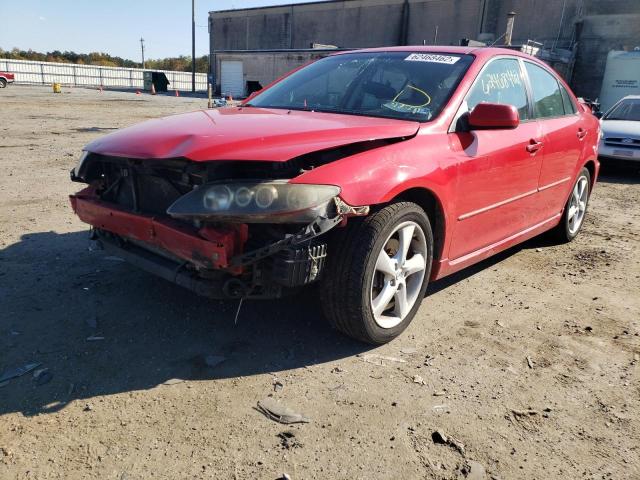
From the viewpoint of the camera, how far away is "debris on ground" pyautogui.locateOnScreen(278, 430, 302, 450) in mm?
2229

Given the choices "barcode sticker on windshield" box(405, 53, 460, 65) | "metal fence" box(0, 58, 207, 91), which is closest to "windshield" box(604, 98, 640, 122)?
"barcode sticker on windshield" box(405, 53, 460, 65)

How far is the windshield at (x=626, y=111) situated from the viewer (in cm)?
1058

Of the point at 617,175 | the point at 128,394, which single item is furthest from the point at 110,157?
the point at 617,175

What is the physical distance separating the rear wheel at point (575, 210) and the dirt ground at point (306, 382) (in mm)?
976

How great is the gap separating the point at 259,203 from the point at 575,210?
422cm

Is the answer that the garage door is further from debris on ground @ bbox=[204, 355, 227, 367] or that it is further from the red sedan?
debris on ground @ bbox=[204, 355, 227, 367]

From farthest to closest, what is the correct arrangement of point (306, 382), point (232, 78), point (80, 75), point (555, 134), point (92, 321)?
1. point (80, 75)
2. point (232, 78)
3. point (555, 134)
4. point (92, 321)
5. point (306, 382)

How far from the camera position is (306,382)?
2.70m

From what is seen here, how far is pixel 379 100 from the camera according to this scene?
3545 millimetres

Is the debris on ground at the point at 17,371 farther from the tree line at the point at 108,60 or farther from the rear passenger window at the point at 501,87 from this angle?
the tree line at the point at 108,60

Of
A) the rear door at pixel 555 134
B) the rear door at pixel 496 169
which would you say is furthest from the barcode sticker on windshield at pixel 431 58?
the rear door at pixel 555 134

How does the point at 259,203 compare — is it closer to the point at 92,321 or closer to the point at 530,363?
the point at 92,321

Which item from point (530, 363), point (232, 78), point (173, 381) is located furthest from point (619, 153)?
point (232, 78)

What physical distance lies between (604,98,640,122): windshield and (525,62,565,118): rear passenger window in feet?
23.0
